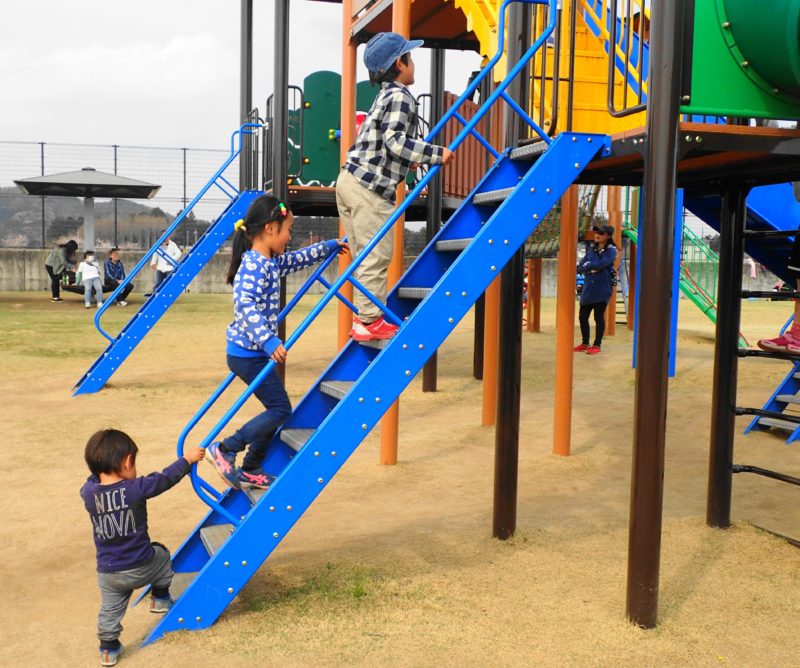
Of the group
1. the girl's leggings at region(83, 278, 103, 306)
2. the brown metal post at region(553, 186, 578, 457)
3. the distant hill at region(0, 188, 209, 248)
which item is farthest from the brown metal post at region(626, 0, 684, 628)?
the distant hill at region(0, 188, 209, 248)

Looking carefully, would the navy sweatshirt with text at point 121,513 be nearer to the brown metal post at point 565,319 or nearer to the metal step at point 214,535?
the metal step at point 214,535

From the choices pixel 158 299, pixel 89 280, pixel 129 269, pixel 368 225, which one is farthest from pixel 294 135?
pixel 129 269

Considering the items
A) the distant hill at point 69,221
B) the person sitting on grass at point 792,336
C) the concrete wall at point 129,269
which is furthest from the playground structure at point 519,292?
the distant hill at point 69,221

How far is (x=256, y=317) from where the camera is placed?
4289 millimetres

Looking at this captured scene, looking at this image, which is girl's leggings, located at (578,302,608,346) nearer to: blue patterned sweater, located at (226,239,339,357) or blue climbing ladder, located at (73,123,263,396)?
blue climbing ladder, located at (73,123,263,396)

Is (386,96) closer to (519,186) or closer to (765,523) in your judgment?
(519,186)

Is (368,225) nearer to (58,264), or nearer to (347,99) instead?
(347,99)

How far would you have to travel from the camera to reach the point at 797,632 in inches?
156

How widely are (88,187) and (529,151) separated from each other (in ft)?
70.4

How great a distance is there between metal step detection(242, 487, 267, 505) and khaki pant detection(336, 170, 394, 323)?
1.18 m

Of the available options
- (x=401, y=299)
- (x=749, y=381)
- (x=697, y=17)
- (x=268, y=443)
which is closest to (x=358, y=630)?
(x=268, y=443)

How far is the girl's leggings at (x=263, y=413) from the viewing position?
4.52m

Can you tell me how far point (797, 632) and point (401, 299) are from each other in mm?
2546

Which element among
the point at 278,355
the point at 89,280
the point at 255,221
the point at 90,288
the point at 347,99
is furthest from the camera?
the point at 90,288
